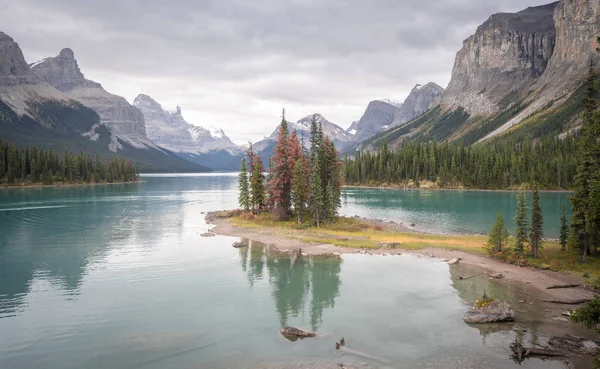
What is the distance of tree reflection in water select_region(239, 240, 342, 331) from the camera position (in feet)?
121

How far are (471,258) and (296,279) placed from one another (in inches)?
958

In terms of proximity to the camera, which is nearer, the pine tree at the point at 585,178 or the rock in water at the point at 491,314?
the rock in water at the point at 491,314

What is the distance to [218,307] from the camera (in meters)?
36.8

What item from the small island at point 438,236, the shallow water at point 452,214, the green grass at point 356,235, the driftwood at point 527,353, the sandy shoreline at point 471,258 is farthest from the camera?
the shallow water at point 452,214

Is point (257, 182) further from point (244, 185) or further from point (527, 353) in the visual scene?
point (527, 353)

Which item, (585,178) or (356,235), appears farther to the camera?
(356,235)

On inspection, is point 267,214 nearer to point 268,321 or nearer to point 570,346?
point 268,321

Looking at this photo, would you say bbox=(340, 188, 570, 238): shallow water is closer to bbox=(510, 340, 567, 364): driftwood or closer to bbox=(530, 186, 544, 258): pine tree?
bbox=(530, 186, 544, 258): pine tree

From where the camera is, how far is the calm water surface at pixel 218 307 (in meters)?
27.1

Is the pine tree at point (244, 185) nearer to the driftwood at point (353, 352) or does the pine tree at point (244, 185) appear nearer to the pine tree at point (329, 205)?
the pine tree at point (329, 205)

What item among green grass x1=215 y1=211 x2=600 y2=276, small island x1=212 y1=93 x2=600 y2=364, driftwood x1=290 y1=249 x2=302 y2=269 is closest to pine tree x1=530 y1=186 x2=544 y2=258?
small island x1=212 y1=93 x2=600 y2=364

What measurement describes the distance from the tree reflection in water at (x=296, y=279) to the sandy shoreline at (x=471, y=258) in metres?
4.29

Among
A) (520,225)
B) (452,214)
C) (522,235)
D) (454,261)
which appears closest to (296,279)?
(454,261)

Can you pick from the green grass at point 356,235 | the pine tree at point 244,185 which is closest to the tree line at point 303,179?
the green grass at point 356,235
